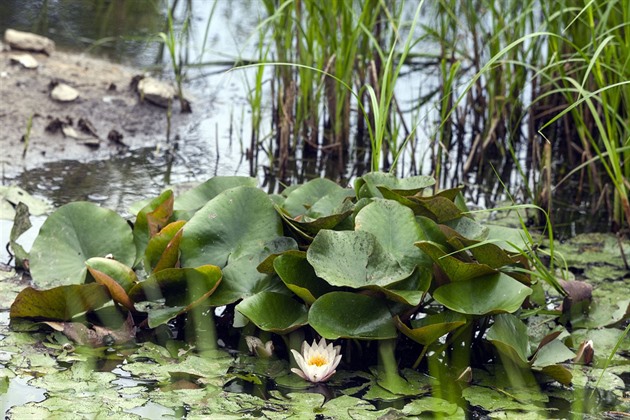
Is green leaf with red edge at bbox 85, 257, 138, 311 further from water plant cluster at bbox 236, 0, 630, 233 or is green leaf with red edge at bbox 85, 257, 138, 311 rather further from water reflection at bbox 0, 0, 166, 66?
water reflection at bbox 0, 0, 166, 66

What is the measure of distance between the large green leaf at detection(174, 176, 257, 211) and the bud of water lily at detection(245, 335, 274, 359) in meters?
0.51

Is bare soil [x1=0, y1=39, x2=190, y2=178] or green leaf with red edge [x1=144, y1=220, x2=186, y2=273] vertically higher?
bare soil [x1=0, y1=39, x2=190, y2=178]

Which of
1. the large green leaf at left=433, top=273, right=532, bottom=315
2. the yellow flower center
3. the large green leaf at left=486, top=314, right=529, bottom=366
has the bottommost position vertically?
the yellow flower center

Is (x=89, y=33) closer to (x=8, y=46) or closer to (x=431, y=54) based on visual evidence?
(x=8, y=46)

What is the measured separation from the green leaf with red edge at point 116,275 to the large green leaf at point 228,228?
0.15 m

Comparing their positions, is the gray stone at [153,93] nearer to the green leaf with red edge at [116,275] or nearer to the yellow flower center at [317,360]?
the green leaf with red edge at [116,275]

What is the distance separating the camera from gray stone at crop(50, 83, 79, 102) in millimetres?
4211

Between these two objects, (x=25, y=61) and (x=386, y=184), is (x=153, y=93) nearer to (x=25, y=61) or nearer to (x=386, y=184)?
(x=25, y=61)

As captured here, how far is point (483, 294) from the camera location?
2.16 m

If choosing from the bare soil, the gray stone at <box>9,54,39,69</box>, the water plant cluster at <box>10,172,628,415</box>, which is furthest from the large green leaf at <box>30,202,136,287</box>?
the gray stone at <box>9,54,39,69</box>

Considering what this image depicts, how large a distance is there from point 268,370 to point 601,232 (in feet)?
5.70

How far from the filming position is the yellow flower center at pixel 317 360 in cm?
207

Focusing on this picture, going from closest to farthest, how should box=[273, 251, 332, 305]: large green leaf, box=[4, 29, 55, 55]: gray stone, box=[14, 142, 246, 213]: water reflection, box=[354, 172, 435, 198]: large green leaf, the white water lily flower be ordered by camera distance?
the white water lily flower, box=[273, 251, 332, 305]: large green leaf, box=[354, 172, 435, 198]: large green leaf, box=[14, 142, 246, 213]: water reflection, box=[4, 29, 55, 55]: gray stone

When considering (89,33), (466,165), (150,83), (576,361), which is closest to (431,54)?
(466,165)
